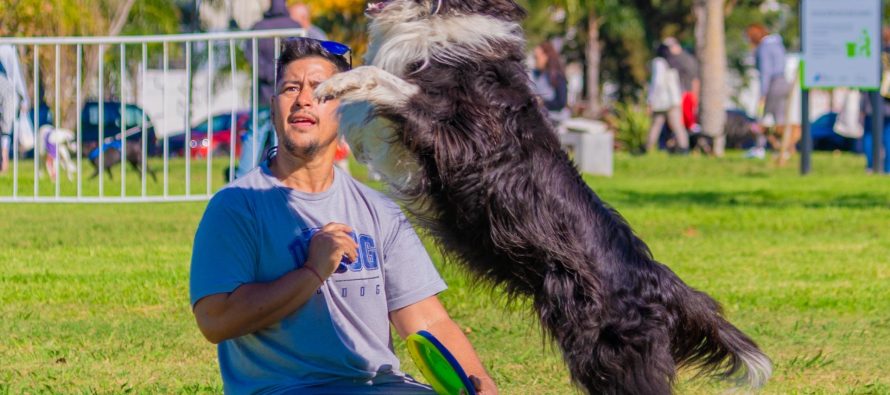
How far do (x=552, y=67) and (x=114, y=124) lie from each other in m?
5.99

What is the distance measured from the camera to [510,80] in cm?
360

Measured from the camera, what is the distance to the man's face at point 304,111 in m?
3.75

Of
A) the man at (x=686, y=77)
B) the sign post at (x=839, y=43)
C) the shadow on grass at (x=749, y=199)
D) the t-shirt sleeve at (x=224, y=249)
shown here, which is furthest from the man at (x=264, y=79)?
the man at (x=686, y=77)

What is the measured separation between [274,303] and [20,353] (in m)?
2.75

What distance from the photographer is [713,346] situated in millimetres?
3703

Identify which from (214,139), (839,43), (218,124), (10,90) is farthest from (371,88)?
(218,124)

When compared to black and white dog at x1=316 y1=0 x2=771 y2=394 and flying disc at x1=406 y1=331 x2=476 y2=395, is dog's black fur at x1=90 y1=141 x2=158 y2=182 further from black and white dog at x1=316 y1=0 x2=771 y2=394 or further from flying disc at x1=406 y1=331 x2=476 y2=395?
black and white dog at x1=316 y1=0 x2=771 y2=394

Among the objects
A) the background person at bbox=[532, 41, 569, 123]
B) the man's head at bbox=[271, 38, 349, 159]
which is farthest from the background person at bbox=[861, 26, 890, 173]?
the man's head at bbox=[271, 38, 349, 159]

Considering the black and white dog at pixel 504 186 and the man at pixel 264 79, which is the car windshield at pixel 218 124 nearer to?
the man at pixel 264 79

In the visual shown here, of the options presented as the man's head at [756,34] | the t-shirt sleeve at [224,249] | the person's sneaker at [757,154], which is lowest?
the t-shirt sleeve at [224,249]

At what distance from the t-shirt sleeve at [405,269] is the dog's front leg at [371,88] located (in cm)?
65

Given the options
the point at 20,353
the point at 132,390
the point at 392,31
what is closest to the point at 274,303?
the point at 392,31

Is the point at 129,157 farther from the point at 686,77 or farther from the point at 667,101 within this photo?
the point at 686,77

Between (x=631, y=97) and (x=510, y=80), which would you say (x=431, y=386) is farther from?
(x=631, y=97)
